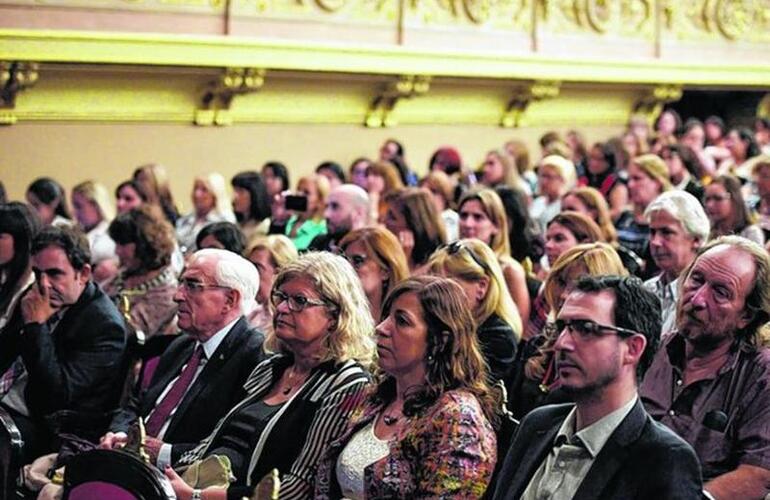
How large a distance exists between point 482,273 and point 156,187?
4.42 meters

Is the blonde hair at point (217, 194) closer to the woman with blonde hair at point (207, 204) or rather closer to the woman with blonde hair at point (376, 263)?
the woman with blonde hair at point (207, 204)

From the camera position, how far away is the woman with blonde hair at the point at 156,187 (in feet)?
29.4

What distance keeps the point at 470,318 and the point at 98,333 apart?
6.49ft

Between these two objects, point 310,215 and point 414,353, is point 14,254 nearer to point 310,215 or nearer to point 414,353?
point 310,215

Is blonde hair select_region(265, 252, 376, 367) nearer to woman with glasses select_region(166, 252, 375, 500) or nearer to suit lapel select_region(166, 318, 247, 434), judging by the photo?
woman with glasses select_region(166, 252, 375, 500)

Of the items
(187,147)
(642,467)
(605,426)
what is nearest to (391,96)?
(187,147)

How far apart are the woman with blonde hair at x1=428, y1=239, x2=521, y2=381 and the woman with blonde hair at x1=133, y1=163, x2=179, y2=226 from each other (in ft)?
13.5

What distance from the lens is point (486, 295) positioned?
5012mm

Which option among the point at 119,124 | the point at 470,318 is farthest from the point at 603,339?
the point at 119,124

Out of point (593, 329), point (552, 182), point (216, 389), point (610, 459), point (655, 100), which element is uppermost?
point (593, 329)

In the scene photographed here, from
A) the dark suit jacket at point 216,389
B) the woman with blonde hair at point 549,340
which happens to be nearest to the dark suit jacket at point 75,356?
the dark suit jacket at point 216,389

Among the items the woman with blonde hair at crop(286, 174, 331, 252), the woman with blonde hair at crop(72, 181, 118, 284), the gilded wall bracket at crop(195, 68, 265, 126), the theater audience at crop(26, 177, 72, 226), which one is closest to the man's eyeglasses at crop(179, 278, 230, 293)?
the woman with blonde hair at crop(286, 174, 331, 252)

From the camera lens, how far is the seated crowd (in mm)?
3176

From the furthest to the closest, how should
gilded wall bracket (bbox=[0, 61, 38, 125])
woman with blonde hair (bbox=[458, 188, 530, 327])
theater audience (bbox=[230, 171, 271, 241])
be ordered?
gilded wall bracket (bbox=[0, 61, 38, 125]) < theater audience (bbox=[230, 171, 271, 241]) < woman with blonde hair (bbox=[458, 188, 530, 327])
